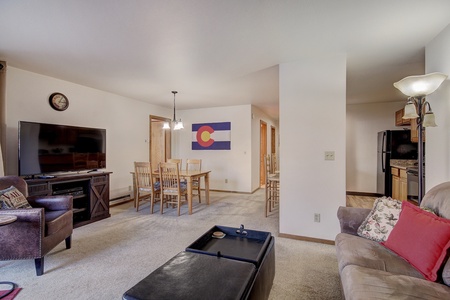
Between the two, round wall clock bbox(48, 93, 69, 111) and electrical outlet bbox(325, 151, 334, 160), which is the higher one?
round wall clock bbox(48, 93, 69, 111)

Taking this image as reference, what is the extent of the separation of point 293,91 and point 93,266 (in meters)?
3.09

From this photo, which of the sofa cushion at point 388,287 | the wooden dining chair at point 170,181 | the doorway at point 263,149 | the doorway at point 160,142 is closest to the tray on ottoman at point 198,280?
the sofa cushion at point 388,287

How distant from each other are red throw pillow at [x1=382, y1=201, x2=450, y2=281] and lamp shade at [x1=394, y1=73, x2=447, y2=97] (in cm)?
112

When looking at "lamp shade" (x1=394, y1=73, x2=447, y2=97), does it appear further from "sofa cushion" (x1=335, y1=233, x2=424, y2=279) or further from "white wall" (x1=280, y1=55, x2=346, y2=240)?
"sofa cushion" (x1=335, y1=233, x2=424, y2=279)

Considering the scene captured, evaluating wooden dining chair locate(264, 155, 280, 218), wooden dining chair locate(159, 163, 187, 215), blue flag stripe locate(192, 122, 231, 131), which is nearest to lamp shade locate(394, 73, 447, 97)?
wooden dining chair locate(264, 155, 280, 218)

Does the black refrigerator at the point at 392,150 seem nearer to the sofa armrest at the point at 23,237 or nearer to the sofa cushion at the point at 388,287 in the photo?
the sofa cushion at the point at 388,287

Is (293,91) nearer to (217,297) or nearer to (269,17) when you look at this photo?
(269,17)

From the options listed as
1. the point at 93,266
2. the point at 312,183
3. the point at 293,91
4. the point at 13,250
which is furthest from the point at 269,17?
the point at 13,250

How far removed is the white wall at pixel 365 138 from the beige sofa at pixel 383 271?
14.0ft

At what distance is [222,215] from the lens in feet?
13.1

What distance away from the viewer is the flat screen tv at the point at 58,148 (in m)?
2.96

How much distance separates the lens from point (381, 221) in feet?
5.93

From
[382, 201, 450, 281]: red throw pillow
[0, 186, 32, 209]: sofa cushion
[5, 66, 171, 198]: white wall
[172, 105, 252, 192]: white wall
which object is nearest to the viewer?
[382, 201, 450, 281]: red throw pillow

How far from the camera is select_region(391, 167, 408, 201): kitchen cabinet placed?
12.9 feet
